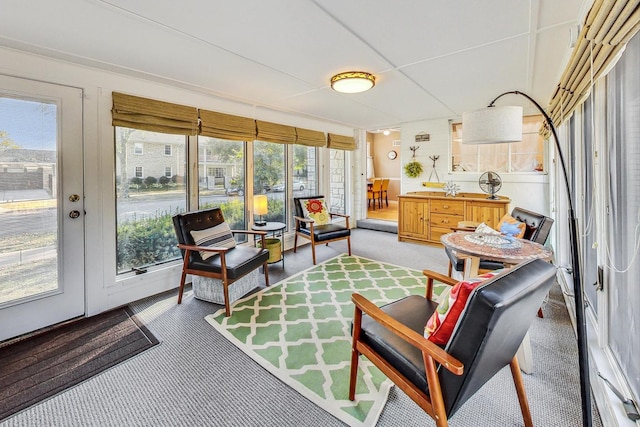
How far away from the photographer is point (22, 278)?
226 centimetres

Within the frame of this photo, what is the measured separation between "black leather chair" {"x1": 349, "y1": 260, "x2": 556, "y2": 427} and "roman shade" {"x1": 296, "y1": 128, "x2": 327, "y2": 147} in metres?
3.68

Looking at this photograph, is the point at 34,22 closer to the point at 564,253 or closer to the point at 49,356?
the point at 49,356

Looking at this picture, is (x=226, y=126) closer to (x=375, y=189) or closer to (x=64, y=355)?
(x=64, y=355)

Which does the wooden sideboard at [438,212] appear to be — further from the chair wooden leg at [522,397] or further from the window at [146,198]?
the window at [146,198]

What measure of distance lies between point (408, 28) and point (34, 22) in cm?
238

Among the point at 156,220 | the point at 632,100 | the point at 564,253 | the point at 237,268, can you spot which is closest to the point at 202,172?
the point at 156,220

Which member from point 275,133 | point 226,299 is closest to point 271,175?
point 275,133

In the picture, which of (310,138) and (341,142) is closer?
(310,138)

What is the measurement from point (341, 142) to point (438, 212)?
2190mm

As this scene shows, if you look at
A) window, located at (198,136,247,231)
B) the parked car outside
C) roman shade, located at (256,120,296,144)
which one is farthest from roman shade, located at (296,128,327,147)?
the parked car outside

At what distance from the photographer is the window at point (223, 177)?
11.5 feet

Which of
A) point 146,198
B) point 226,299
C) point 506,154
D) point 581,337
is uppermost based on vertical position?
point 506,154

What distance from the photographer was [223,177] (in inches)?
146

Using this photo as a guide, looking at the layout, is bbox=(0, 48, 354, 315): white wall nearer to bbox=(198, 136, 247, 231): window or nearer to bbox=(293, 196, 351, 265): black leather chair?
bbox=(198, 136, 247, 231): window
